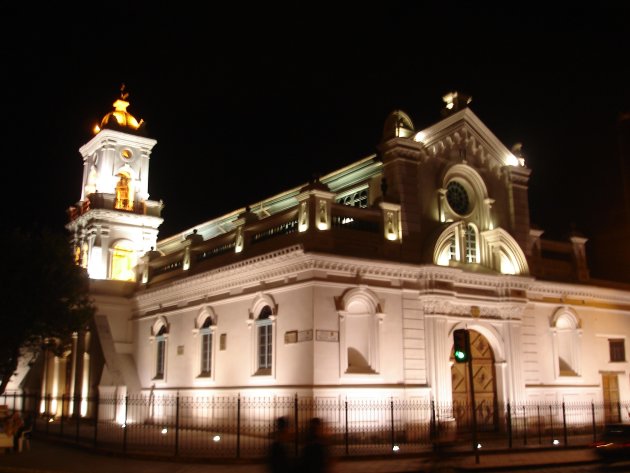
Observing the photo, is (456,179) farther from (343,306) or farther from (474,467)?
(474,467)

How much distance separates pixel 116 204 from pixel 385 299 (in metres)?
21.5

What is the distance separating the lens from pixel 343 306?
78.9 ft

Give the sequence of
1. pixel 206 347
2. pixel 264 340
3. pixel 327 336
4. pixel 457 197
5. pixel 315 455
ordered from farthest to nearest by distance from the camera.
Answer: pixel 206 347, pixel 457 197, pixel 264 340, pixel 327 336, pixel 315 455

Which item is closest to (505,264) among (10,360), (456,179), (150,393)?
(456,179)

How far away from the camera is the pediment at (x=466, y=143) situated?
27969 mm

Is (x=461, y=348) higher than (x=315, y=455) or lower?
higher

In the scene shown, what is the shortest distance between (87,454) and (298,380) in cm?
709

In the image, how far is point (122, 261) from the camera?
40.2 meters

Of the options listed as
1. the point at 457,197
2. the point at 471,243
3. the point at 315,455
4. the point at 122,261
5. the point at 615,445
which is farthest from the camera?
the point at 122,261

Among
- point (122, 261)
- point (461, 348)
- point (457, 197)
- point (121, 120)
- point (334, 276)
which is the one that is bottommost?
point (461, 348)

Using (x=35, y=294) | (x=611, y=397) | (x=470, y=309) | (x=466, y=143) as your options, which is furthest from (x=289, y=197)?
(x=611, y=397)

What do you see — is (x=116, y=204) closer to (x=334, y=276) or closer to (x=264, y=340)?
(x=264, y=340)

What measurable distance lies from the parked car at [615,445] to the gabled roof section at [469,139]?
12.7 metres

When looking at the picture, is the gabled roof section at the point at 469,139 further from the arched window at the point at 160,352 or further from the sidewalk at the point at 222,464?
the arched window at the point at 160,352
